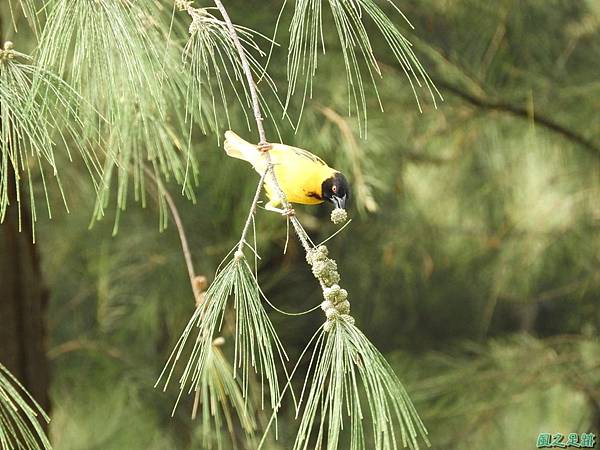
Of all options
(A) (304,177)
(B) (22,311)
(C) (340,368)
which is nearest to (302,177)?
(A) (304,177)

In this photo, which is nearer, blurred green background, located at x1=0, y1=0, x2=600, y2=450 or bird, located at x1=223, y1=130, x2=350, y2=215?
bird, located at x1=223, y1=130, x2=350, y2=215

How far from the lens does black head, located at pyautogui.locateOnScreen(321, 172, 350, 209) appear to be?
86 cm

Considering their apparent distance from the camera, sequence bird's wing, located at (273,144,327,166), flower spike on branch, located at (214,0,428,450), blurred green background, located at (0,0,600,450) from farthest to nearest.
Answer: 1. blurred green background, located at (0,0,600,450)
2. bird's wing, located at (273,144,327,166)
3. flower spike on branch, located at (214,0,428,450)

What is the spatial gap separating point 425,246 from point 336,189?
4.23ft

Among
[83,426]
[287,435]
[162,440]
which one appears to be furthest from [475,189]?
[83,426]

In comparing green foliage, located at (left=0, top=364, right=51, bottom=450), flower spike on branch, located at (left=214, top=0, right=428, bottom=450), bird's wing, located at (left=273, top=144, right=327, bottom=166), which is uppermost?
bird's wing, located at (left=273, top=144, right=327, bottom=166)

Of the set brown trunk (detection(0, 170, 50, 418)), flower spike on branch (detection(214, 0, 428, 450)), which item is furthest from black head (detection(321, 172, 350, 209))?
brown trunk (detection(0, 170, 50, 418))

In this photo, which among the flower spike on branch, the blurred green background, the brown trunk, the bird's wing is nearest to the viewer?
the flower spike on branch

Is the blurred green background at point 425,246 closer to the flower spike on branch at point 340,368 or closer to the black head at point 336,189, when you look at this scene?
the black head at point 336,189

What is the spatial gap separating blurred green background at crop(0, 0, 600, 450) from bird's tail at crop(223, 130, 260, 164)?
686mm

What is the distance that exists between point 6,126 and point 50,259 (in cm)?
136

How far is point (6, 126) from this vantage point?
0.68 metres

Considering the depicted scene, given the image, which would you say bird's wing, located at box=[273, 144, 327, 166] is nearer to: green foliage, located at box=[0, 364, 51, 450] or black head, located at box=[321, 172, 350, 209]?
black head, located at box=[321, 172, 350, 209]

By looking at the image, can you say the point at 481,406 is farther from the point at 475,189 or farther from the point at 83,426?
the point at 83,426
